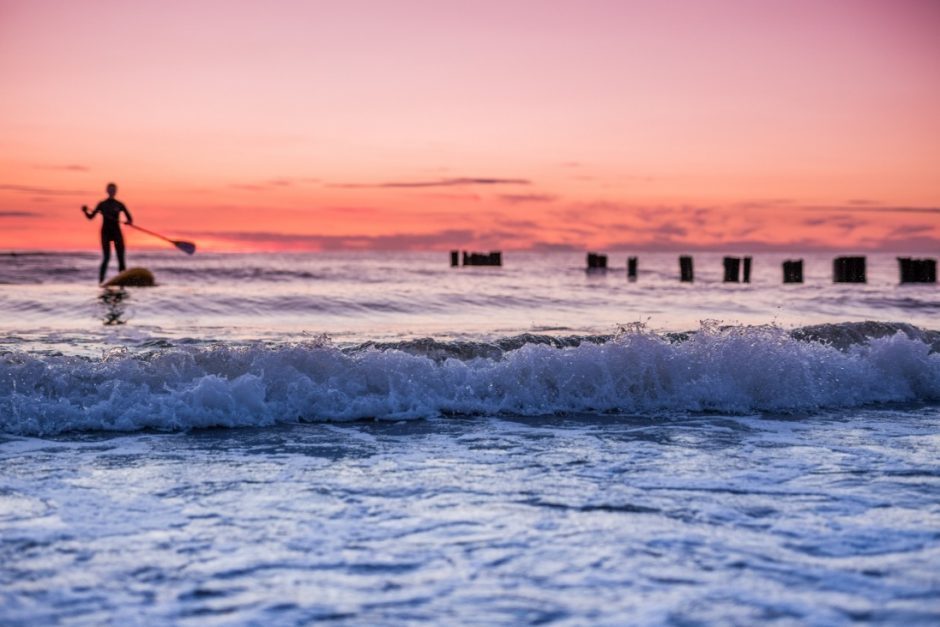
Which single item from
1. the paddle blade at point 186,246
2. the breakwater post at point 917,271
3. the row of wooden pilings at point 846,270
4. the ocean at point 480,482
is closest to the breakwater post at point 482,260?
the row of wooden pilings at point 846,270

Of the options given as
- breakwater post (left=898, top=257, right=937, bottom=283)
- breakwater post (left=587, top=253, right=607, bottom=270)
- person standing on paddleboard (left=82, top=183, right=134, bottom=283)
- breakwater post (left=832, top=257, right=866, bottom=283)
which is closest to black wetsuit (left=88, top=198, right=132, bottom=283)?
person standing on paddleboard (left=82, top=183, right=134, bottom=283)

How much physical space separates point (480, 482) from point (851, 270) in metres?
37.5

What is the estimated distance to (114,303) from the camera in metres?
18.9

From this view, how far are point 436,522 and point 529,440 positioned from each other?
2388mm

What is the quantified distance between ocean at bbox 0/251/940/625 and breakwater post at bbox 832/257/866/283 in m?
29.1

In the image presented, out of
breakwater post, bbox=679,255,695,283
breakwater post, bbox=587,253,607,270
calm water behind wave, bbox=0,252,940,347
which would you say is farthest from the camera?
breakwater post, bbox=587,253,607,270

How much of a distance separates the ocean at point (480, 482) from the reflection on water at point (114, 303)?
3.84 metres

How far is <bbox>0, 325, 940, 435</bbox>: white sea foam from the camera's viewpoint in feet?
23.5

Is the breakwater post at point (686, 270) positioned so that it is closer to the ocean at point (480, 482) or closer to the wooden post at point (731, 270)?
the wooden post at point (731, 270)

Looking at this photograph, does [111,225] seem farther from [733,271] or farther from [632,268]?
[632,268]

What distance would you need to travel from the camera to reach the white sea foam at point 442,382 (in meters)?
7.16

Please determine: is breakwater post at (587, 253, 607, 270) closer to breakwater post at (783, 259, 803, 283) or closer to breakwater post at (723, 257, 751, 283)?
breakwater post at (723, 257, 751, 283)

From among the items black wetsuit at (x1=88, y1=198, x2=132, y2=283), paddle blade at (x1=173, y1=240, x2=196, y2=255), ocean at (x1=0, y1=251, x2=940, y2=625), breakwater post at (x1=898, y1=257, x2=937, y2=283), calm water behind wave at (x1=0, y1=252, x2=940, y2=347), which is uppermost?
black wetsuit at (x1=88, y1=198, x2=132, y2=283)

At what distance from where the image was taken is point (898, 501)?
4.68m
